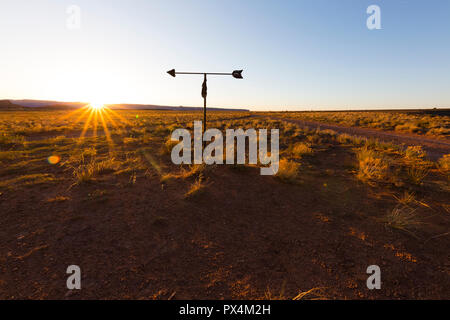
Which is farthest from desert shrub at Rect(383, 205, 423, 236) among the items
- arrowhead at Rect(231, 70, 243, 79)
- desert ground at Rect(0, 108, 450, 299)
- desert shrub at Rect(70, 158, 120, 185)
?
desert shrub at Rect(70, 158, 120, 185)

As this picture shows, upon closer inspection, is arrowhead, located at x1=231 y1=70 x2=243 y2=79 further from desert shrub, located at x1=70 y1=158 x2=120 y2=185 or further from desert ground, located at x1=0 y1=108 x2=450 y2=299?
desert shrub, located at x1=70 y1=158 x2=120 y2=185

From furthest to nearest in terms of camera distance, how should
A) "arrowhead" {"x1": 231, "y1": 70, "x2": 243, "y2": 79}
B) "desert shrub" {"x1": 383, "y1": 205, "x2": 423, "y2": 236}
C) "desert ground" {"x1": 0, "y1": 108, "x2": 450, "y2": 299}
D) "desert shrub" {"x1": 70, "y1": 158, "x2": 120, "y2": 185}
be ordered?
"arrowhead" {"x1": 231, "y1": 70, "x2": 243, "y2": 79} < "desert shrub" {"x1": 70, "y1": 158, "x2": 120, "y2": 185} < "desert shrub" {"x1": 383, "y1": 205, "x2": 423, "y2": 236} < "desert ground" {"x1": 0, "y1": 108, "x2": 450, "y2": 299}

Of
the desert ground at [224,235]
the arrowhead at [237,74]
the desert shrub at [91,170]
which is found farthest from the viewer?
the arrowhead at [237,74]

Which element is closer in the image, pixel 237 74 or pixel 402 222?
pixel 402 222

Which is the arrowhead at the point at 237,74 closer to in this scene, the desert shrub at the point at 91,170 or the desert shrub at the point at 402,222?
the desert shrub at the point at 91,170

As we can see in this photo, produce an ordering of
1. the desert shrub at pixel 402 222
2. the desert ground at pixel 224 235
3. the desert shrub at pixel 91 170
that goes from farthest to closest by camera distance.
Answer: the desert shrub at pixel 91 170 → the desert shrub at pixel 402 222 → the desert ground at pixel 224 235

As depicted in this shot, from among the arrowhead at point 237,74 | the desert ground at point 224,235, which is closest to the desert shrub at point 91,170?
the desert ground at point 224,235

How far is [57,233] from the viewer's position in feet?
9.27

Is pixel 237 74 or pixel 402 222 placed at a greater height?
pixel 237 74

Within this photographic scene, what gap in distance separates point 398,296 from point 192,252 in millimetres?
2301

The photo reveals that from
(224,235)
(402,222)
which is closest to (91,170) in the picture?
(224,235)

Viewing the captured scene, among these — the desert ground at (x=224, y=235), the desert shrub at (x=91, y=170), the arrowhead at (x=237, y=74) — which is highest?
the arrowhead at (x=237, y=74)

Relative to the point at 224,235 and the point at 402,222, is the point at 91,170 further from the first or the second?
the point at 402,222
